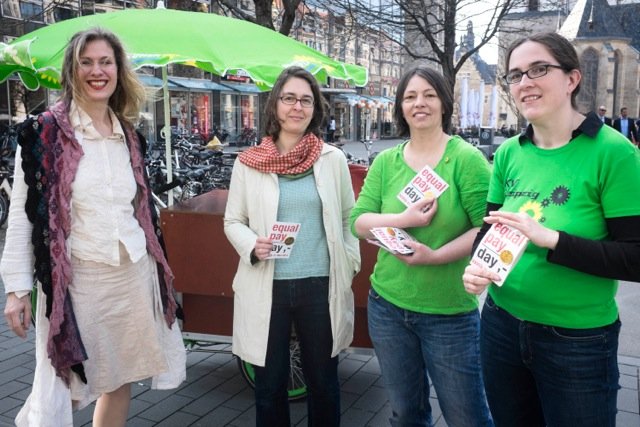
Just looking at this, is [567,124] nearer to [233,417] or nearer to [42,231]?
[42,231]

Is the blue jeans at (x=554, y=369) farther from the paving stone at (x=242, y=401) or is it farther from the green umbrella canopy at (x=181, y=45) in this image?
the green umbrella canopy at (x=181, y=45)

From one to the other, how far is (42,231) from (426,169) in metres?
1.55

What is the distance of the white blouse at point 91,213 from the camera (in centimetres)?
236

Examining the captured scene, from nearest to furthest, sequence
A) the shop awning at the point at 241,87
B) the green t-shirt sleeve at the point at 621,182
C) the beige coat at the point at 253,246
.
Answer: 1. the green t-shirt sleeve at the point at 621,182
2. the beige coat at the point at 253,246
3. the shop awning at the point at 241,87

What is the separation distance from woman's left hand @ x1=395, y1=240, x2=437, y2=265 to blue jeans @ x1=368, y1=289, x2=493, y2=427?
0.24 metres

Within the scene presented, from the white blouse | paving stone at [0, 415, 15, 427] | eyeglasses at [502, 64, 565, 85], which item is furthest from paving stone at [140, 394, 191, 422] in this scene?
eyeglasses at [502, 64, 565, 85]

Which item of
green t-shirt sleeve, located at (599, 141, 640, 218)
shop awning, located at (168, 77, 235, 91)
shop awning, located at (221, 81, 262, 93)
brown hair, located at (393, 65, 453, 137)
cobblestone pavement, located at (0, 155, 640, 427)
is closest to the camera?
green t-shirt sleeve, located at (599, 141, 640, 218)

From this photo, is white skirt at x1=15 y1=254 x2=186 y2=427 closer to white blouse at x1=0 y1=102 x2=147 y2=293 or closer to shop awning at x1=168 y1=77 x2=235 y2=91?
white blouse at x1=0 y1=102 x2=147 y2=293

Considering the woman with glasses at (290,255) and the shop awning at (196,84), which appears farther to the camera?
the shop awning at (196,84)

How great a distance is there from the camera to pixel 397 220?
87.0 inches

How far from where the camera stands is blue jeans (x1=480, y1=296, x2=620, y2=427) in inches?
70.8

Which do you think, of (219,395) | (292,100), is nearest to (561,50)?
(292,100)

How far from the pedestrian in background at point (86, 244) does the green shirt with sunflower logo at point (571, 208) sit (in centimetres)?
158

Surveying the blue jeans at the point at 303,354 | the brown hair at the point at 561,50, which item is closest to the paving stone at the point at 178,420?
the blue jeans at the point at 303,354
